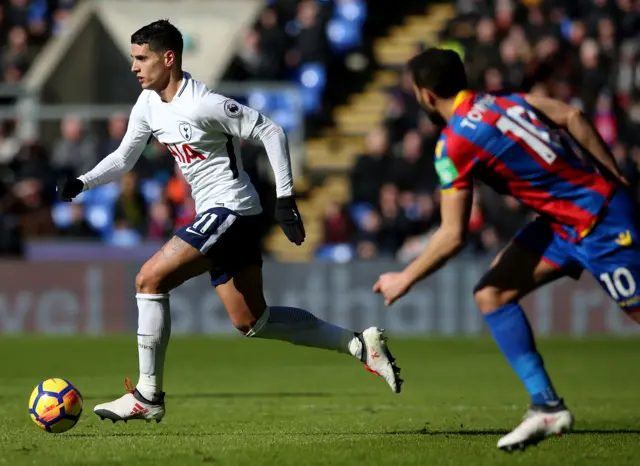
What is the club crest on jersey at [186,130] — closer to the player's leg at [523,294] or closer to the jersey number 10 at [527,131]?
the player's leg at [523,294]

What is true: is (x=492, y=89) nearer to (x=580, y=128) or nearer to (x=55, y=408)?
(x=55, y=408)

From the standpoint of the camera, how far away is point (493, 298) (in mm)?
7117

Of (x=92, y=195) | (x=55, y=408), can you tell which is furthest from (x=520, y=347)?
(x=92, y=195)

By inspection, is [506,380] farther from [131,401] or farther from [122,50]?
[122,50]

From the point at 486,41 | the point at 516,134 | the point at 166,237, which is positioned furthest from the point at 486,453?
the point at 486,41

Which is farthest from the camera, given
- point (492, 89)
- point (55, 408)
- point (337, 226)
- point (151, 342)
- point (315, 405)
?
point (337, 226)

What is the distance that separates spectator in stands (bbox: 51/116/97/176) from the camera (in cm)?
1967

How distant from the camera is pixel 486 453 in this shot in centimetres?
704

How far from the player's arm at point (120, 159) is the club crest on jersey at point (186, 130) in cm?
36

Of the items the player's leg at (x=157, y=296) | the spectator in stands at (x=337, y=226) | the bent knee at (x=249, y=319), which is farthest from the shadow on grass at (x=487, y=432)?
the spectator in stands at (x=337, y=226)

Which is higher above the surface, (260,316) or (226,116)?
(226,116)

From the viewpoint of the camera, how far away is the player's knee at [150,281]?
8141mm

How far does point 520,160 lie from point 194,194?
253cm

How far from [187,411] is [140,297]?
183cm
